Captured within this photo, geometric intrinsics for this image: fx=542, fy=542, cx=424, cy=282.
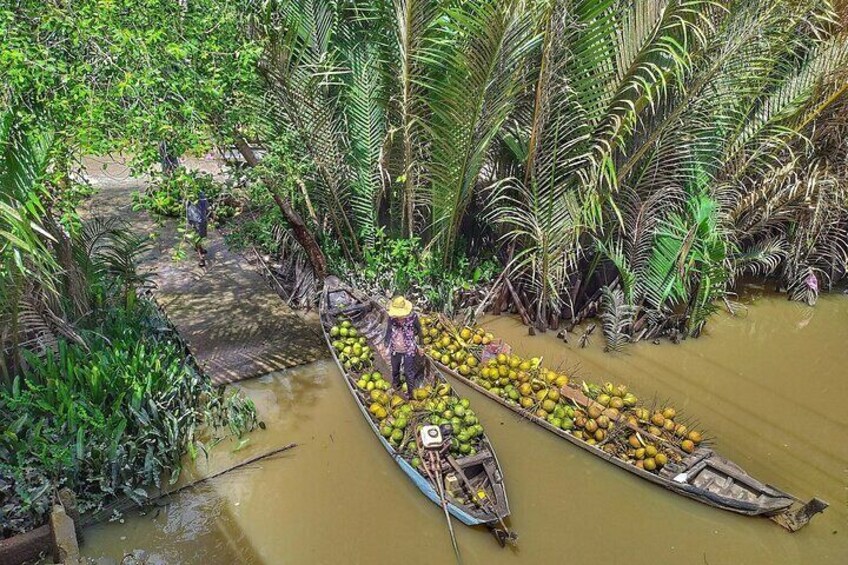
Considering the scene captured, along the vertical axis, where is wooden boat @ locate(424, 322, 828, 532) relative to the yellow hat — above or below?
below

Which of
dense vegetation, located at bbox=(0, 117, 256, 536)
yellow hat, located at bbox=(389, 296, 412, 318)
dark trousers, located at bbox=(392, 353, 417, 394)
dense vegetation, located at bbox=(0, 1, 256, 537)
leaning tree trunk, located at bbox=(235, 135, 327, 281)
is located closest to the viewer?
dense vegetation, located at bbox=(0, 1, 256, 537)

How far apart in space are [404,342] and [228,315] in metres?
3.11

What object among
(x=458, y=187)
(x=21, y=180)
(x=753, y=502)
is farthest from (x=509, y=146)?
(x=21, y=180)

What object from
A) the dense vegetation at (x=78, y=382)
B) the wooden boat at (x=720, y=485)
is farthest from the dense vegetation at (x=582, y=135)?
the dense vegetation at (x=78, y=382)

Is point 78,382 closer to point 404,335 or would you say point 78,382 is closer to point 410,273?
point 404,335

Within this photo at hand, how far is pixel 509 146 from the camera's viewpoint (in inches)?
272

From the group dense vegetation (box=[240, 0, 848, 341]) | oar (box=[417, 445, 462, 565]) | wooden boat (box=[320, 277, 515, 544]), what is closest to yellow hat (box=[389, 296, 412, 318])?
wooden boat (box=[320, 277, 515, 544])

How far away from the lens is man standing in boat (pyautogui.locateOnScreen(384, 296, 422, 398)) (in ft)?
18.4

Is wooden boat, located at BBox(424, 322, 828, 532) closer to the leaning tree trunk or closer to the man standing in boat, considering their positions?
the man standing in boat

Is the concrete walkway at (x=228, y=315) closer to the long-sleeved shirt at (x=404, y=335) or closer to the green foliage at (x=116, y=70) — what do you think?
the green foliage at (x=116, y=70)

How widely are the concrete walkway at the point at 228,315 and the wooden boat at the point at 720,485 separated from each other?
139 inches

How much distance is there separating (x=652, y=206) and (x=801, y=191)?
2.38 metres

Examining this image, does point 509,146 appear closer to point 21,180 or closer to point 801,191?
point 801,191

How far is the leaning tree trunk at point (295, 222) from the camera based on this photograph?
6.64 meters
